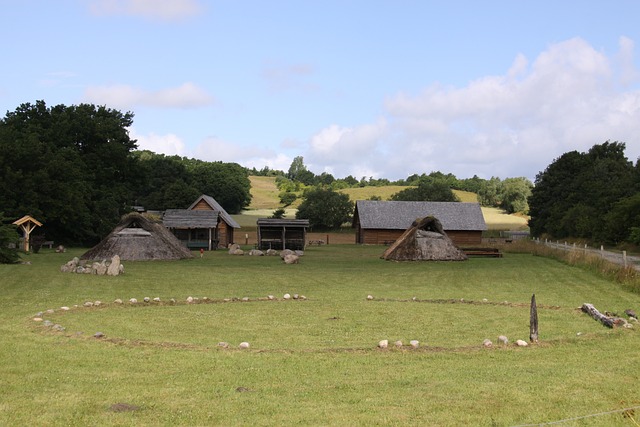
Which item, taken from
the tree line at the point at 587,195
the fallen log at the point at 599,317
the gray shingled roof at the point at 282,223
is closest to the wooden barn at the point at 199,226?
the gray shingled roof at the point at 282,223

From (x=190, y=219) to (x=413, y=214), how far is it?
30151mm

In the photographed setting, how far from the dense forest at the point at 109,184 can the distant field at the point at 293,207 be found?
15866 mm

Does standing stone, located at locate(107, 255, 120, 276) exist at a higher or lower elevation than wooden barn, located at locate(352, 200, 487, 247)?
lower

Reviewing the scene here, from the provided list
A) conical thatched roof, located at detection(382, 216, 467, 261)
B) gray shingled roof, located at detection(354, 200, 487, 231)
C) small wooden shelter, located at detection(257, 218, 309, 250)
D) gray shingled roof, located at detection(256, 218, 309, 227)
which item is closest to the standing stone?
conical thatched roof, located at detection(382, 216, 467, 261)

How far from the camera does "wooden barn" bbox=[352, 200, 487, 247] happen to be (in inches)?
3056

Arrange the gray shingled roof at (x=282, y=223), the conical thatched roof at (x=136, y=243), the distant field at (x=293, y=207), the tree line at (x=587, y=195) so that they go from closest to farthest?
the conical thatched roof at (x=136, y=243), the gray shingled roof at (x=282, y=223), the tree line at (x=587, y=195), the distant field at (x=293, y=207)

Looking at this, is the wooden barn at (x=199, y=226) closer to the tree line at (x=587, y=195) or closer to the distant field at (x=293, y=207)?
the distant field at (x=293, y=207)

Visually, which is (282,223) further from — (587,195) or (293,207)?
(293,207)

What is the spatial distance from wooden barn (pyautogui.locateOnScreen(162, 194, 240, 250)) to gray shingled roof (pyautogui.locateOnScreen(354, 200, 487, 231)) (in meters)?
18.2

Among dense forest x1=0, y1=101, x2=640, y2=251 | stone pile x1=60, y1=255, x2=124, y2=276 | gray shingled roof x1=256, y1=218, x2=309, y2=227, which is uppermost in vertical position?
dense forest x1=0, y1=101, x2=640, y2=251

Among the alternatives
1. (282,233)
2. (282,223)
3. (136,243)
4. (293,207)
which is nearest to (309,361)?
(136,243)

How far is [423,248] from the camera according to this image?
44.6m

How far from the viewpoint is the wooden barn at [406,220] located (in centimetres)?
7762

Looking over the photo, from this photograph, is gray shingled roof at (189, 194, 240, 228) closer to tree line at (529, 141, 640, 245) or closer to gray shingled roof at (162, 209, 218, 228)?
gray shingled roof at (162, 209, 218, 228)
